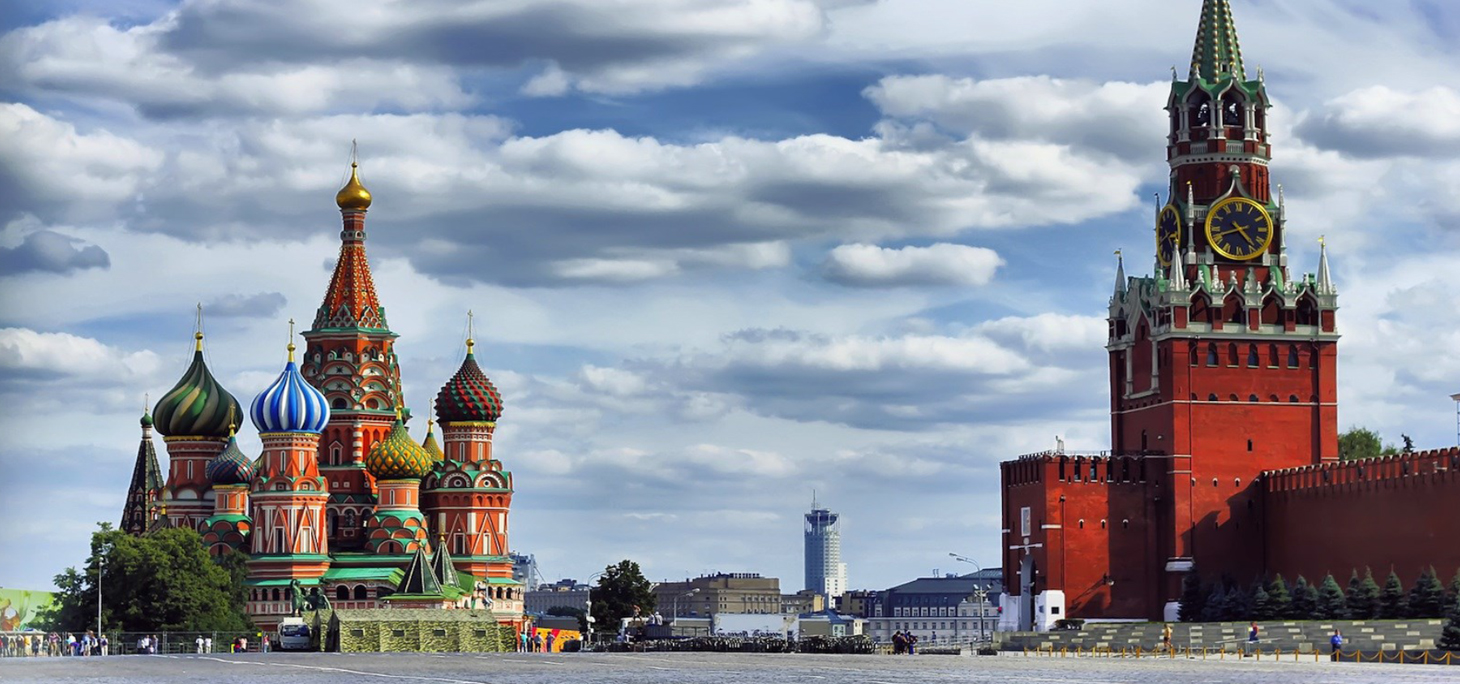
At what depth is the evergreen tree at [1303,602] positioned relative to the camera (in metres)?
88.1

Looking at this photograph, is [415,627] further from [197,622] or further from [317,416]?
[317,416]

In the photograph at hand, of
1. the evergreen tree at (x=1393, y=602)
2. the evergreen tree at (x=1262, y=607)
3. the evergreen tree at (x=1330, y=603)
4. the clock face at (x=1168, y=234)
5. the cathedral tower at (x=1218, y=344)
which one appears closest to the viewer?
the evergreen tree at (x=1393, y=602)

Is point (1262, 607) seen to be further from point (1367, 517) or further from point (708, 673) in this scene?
point (708, 673)

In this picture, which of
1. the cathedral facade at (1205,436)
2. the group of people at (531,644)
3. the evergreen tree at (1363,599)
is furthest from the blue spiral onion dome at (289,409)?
the evergreen tree at (1363,599)

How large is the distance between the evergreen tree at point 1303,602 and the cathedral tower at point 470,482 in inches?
1663

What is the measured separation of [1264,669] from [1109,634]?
3370cm

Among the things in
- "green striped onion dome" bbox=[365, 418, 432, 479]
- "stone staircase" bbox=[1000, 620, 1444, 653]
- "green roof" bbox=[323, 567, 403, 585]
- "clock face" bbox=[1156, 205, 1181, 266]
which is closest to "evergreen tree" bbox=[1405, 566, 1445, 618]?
"stone staircase" bbox=[1000, 620, 1444, 653]

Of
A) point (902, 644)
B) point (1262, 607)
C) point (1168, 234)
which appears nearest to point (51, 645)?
point (902, 644)

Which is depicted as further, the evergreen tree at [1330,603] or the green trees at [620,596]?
the green trees at [620,596]

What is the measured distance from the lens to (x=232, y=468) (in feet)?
371

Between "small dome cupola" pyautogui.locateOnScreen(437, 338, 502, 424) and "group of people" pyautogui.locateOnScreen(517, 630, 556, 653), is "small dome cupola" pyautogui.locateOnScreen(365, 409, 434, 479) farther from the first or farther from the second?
"group of people" pyautogui.locateOnScreen(517, 630, 556, 653)

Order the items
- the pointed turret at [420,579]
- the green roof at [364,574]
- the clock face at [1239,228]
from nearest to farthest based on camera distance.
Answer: the clock face at [1239,228] → the pointed turret at [420,579] → the green roof at [364,574]

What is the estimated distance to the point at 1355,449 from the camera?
119438 mm

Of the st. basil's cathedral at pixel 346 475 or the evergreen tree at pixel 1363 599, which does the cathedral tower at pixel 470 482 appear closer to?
the st. basil's cathedral at pixel 346 475
